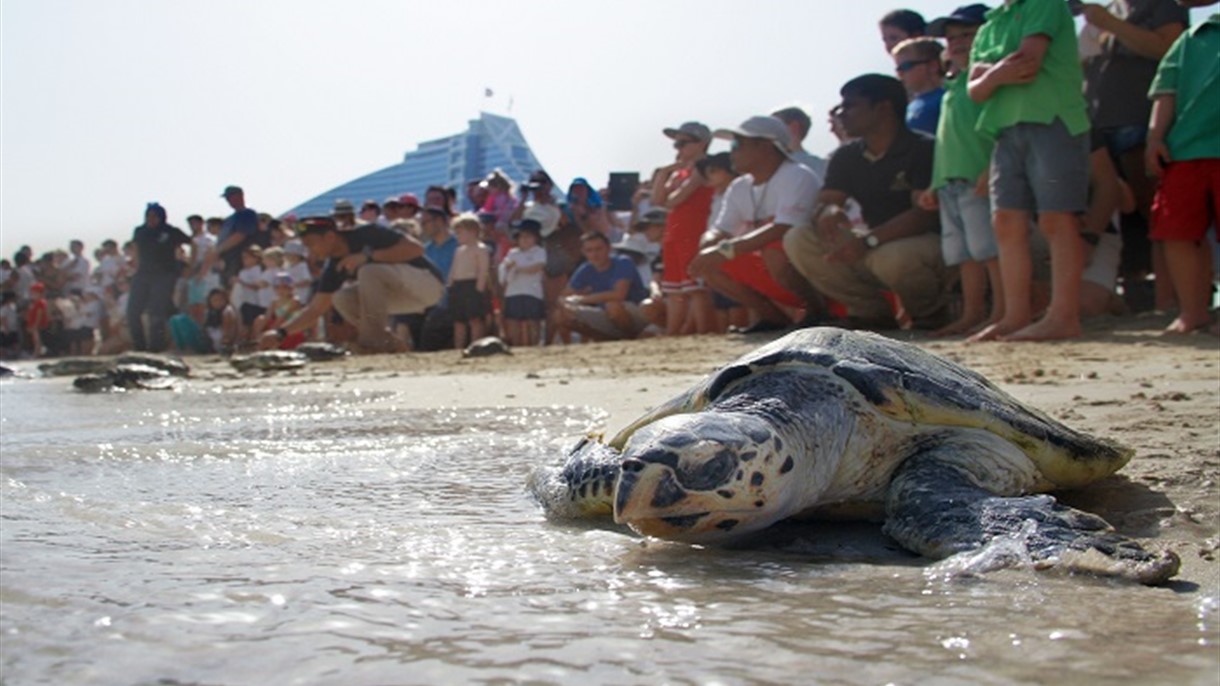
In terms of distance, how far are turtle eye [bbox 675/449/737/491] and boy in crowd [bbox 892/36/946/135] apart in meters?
5.46

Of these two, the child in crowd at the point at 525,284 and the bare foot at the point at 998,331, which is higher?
the child in crowd at the point at 525,284

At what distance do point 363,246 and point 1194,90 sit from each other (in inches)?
292

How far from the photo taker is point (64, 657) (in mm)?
1322

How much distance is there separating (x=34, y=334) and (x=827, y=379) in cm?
1615

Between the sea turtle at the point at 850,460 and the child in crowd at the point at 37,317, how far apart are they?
15.6 meters

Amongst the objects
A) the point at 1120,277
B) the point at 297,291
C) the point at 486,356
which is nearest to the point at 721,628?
the point at 1120,277

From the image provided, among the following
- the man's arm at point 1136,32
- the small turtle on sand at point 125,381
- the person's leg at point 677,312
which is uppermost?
the man's arm at point 1136,32

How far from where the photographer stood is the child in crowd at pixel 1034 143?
527cm

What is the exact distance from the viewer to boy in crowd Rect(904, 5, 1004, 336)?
19.5 feet

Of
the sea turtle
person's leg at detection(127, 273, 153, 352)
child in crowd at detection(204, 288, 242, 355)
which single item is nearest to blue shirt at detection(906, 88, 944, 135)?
the sea turtle

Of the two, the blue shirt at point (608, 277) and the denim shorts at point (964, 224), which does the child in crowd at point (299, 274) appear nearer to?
the blue shirt at point (608, 277)

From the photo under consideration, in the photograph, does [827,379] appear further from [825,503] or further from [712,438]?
[712,438]

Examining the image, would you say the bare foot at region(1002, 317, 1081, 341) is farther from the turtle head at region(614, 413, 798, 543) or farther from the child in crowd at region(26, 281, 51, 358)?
the child in crowd at region(26, 281, 51, 358)

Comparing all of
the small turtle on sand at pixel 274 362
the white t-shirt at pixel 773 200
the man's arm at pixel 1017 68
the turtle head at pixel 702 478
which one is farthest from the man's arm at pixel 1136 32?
the small turtle on sand at pixel 274 362
